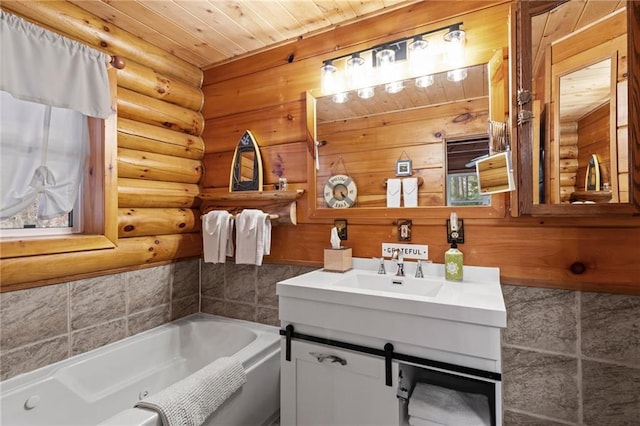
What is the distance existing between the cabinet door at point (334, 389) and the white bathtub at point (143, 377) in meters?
0.30

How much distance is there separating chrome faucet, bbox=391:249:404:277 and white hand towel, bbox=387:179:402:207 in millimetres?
264

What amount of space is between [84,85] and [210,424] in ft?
5.98

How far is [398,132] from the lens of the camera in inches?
69.4

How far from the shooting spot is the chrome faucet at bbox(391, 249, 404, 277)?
5.33ft

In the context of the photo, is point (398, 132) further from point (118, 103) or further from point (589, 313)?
point (118, 103)

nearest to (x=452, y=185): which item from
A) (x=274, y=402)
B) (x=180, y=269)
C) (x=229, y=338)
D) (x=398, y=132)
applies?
(x=398, y=132)

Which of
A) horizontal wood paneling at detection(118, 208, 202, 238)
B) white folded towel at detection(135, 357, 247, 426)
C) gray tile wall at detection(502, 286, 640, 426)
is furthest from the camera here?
horizontal wood paneling at detection(118, 208, 202, 238)

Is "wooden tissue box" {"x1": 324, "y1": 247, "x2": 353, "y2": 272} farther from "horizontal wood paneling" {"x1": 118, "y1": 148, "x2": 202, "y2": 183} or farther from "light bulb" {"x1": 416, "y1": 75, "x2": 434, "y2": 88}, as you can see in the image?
"horizontal wood paneling" {"x1": 118, "y1": 148, "x2": 202, "y2": 183}

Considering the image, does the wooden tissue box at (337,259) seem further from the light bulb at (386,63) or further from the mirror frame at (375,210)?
the light bulb at (386,63)

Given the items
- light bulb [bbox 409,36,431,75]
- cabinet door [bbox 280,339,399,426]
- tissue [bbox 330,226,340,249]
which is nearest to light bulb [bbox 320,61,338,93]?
light bulb [bbox 409,36,431,75]

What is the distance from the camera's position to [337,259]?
5.73ft

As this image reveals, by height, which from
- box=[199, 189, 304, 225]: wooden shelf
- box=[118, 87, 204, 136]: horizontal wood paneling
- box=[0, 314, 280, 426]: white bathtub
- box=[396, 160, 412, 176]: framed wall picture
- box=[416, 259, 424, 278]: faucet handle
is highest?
box=[118, 87, 204, 136]: horizontal wood paneling

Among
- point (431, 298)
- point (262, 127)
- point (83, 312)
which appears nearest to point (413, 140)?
point (431, 298)

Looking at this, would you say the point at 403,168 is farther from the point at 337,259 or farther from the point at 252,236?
the point at 252,236
